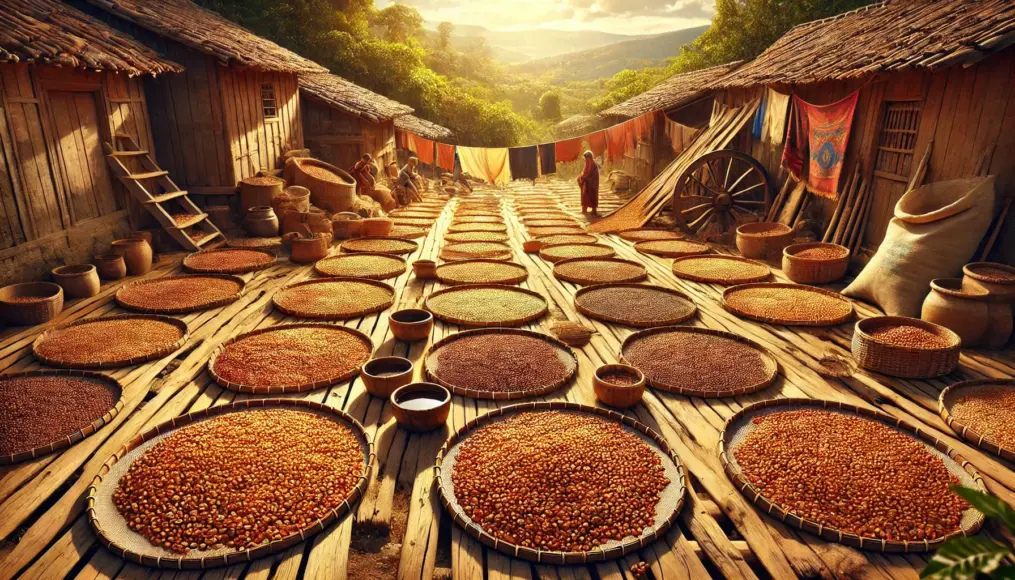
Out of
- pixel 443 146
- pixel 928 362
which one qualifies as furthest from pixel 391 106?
pixel 928 362

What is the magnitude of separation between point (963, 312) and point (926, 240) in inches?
29.2

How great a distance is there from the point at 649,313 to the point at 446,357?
6.35 feet

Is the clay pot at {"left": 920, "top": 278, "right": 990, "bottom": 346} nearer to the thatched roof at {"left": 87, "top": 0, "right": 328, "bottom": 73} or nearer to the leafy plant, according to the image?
the leafy plant

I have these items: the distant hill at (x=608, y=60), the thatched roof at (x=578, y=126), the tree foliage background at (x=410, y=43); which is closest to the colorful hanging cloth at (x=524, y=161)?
the tree foliage background at (x=410, y=43)

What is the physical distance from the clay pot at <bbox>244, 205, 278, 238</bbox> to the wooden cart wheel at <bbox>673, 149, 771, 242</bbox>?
18.5ft

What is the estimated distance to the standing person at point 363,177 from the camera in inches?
408

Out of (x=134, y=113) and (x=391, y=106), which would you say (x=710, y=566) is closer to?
(x=134, y=113)

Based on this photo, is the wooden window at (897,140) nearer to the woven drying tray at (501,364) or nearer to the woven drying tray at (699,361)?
the woven drying tray at (699,361)

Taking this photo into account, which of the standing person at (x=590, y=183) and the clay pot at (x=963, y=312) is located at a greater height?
the standing person at (x=590, y=183)

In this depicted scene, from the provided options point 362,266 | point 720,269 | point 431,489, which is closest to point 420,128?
point 362,266

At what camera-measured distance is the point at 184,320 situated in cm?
477

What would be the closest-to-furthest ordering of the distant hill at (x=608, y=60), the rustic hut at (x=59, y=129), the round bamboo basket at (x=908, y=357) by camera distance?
the round bamboo basket at (x=908, y=357) < the rustic hut at (x=59, y=129) < the distant hill at (x=608, y=60)

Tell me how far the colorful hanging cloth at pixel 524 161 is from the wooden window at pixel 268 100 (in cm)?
585

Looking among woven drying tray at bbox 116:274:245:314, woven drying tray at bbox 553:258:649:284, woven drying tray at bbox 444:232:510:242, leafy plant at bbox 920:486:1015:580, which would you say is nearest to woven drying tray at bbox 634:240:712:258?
woven drying tray at bbox 553:258:649:284
